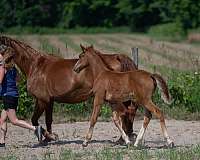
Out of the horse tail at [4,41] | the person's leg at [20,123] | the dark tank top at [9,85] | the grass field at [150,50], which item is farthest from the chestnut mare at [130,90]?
the grass field at [150,50]

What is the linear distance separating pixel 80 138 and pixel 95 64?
7.20 feet

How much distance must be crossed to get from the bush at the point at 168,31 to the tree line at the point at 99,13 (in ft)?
1.83

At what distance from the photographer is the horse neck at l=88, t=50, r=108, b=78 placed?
12.1 meters

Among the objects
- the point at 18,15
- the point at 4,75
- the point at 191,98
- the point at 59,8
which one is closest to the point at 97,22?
the point at 59,8

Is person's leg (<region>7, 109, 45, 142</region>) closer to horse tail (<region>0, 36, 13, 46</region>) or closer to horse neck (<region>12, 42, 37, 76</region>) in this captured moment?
horse neck (<region>12, 42, 37, 76</region>)

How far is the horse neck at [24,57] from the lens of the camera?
12719mm

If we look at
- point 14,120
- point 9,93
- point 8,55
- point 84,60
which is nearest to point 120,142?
point 84,60

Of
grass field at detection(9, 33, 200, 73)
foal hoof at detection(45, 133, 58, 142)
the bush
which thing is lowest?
the bush

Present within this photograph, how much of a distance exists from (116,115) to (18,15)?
63557 mm

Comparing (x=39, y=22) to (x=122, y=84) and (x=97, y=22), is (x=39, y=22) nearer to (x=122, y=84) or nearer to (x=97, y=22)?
(x=97, y=22)

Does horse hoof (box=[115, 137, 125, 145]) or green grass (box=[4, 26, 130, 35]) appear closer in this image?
horse hoof (box=[115, 137, 125, 145])

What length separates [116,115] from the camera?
12.3 meters

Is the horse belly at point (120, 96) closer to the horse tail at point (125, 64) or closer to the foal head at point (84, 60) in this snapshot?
the foal head at point (84, 60)

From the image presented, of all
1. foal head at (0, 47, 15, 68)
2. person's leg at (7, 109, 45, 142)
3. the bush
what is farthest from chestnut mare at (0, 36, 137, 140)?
the bush
